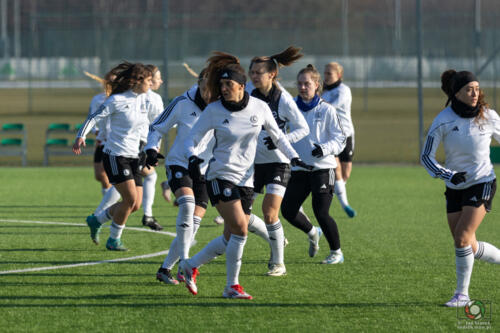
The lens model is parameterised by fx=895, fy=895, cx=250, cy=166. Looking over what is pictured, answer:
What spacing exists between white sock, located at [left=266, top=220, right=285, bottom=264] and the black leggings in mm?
473

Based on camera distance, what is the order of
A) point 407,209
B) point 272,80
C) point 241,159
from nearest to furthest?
point 241,159 < point 272,80 < point 407,209

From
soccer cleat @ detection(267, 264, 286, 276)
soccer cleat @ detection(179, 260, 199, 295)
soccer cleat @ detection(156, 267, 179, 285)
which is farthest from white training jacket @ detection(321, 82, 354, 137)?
soccer cleat @ detection(179, 260, 199, 295)

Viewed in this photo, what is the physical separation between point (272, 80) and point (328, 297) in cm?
207

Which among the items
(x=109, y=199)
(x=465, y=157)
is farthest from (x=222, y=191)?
(x=109, y=199)

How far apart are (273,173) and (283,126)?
1.48 feet

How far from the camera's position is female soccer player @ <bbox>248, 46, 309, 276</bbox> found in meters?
8.05

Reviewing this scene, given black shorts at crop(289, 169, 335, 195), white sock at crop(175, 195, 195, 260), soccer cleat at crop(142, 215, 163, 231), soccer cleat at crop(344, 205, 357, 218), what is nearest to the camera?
white sock at crop(175, 195, 195, 260)

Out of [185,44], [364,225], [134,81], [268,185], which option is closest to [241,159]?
[268,185]

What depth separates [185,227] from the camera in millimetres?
7906

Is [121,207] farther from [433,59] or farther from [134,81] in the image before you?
[433,59]

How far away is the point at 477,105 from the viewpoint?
22.7ft

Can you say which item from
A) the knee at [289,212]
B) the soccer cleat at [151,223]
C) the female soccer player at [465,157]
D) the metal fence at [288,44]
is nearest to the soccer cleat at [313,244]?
the knee at [289,212]

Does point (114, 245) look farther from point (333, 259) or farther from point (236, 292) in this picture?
point (236, 292)

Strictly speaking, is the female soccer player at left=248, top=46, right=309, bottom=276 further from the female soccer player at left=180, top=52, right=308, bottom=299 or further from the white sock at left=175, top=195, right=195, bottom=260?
the female soccer player at left=180, top=52, right=308, bottom=299
